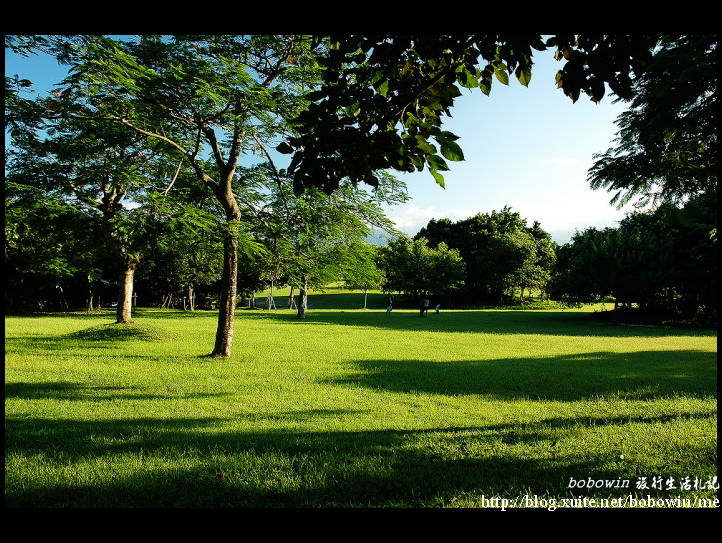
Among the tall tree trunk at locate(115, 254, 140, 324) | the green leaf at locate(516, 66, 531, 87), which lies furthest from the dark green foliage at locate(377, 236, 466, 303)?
the green leaf at locate(516, 66, 531, 87)

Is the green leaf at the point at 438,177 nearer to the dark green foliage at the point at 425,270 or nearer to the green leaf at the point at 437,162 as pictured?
the green leaf at the point at 437,162

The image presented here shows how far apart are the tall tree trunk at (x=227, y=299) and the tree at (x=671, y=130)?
9050mm

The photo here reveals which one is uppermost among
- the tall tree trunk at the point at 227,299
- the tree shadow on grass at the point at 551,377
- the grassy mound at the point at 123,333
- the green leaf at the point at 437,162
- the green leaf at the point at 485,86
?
the green leaf at the point at 485,86

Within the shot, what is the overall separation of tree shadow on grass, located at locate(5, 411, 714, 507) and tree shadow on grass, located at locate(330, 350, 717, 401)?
2.81 meters

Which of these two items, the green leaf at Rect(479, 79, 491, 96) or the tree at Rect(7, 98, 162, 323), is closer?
the green leaf at Rect(479, 79, 491, 96)

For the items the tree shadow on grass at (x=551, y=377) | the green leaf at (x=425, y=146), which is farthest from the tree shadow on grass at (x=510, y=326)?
the green leaf at (x=425, y=146)

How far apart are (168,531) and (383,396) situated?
600 centimetres

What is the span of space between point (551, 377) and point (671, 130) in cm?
600

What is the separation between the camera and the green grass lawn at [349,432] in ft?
12.6

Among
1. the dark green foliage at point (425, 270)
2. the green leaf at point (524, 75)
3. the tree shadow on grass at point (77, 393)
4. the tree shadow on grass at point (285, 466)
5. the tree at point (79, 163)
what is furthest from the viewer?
the dark green foliage at point (425, 270)

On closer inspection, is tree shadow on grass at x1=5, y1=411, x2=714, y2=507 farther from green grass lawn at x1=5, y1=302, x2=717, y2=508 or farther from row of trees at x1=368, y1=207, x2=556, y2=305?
row of trees at x1=368, y1=207, x2=556, y2=305

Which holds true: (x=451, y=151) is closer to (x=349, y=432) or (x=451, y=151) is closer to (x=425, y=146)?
(x=425, y=146)

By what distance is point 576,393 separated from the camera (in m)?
8.32

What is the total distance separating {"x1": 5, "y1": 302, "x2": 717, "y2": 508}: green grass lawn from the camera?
3.86 metres
